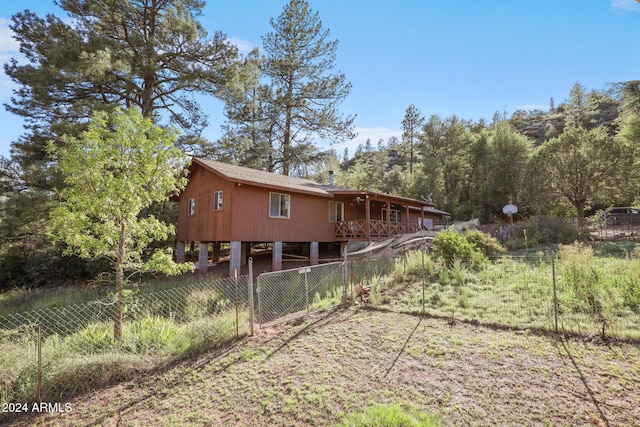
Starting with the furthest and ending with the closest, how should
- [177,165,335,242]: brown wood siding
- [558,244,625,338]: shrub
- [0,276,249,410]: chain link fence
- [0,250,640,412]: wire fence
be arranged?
[177,165,335,242]: brown wood siding
[558,244,625,338]: shrub
[0,250,640,412]: wire fence
[0,276,249,410]: chain link fence

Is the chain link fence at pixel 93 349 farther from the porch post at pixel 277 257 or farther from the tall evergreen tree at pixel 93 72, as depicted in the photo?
the tall evergreen tree at pixel 93 72

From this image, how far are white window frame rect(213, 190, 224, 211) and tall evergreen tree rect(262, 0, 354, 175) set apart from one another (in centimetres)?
1095

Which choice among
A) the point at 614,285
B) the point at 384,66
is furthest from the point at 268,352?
the point at 384,66

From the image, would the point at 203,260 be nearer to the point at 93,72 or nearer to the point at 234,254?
the point at 234,254

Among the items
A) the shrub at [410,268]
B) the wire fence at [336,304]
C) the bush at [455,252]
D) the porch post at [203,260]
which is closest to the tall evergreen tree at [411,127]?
the bush at [455,252]

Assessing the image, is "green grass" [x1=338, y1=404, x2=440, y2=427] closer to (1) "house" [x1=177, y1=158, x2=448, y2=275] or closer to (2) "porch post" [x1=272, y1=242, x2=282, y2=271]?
(1) "house" [x1=177, y1=158, x2=448, y2=275]

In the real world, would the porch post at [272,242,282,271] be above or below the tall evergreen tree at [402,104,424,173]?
below

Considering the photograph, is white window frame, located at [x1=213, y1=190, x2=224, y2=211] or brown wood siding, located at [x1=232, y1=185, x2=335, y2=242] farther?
white window frame, located at [x1=213, y1=190, x2=224, y2=211]

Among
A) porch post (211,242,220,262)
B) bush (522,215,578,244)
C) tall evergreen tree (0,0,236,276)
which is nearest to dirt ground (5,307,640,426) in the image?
tall evergreen tree (0,0,236,276)

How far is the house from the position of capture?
12852mm

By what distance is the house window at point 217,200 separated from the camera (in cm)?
1381

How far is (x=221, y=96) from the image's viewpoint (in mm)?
18016

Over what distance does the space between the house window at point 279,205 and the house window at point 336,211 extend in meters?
3.25

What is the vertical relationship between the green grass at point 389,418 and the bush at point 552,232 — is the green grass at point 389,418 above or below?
below
